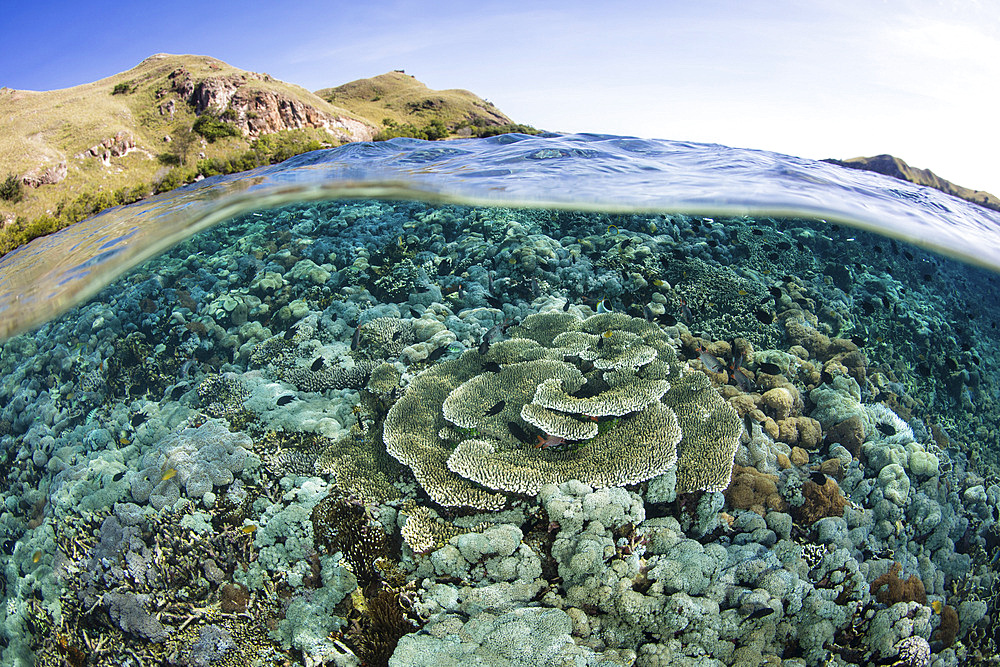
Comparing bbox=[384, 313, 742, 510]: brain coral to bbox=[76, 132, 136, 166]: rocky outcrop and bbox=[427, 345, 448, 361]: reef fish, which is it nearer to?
bbox=[427, 345, 448, 361]: reef fish

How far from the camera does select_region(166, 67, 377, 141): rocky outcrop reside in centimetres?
4219

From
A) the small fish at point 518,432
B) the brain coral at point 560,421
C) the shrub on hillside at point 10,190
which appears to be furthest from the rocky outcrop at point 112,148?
the small fish at point 518,432

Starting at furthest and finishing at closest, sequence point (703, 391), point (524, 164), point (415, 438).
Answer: point (524, 164) < point (703, 391) < point (415, 438)

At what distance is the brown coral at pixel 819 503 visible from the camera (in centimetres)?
428

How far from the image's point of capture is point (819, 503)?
4.32m

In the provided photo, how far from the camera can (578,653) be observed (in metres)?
3.21

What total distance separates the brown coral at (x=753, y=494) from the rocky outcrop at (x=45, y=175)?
135 ft

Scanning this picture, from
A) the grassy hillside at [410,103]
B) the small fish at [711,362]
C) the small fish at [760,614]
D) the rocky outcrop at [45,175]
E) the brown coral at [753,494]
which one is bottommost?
the small fish at [760,614]

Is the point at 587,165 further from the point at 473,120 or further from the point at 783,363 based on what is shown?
the point at 473,120

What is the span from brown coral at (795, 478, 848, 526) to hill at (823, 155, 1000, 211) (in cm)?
1053

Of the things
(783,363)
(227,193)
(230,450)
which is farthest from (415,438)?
(227,193)

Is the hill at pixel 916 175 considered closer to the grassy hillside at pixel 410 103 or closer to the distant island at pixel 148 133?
the distant island at pixel 148 133

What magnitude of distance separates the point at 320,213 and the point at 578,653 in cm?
820

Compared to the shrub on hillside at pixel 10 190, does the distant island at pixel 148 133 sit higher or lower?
higher
